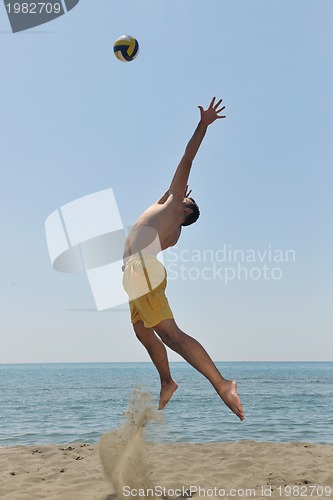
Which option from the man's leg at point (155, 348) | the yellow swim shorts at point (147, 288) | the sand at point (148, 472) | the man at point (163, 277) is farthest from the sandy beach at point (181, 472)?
the yellow swim shorts at point (147, 288)

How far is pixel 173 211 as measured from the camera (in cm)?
537

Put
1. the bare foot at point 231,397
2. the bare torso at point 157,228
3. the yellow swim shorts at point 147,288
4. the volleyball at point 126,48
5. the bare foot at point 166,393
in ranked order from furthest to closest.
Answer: the volleyball at point 126,48
the bare foot at point 166,393
the bare torso at point 157,228
the yellow swim shorts at point 147,288
the bare foot at point 231,397

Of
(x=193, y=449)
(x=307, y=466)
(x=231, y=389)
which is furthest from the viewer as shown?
(x=193, y=449)

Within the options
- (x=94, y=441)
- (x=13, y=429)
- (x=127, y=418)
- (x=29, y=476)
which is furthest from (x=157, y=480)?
(x=13, y=429)

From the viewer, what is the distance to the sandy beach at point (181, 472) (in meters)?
6.48

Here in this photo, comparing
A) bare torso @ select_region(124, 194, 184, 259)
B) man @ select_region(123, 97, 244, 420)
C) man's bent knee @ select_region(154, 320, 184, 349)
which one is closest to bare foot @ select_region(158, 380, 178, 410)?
man @ select_region(123, 97, 244, 420)

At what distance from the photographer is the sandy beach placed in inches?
255

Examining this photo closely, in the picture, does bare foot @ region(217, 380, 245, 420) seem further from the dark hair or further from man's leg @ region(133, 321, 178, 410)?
the dark hair

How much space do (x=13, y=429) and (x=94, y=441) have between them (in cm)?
401

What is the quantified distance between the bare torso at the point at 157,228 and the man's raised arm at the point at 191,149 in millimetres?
137

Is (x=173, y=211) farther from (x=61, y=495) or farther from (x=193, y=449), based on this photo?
(x=193, y=449)

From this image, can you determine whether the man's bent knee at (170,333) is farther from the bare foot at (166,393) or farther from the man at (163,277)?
the bare foot at (166,393)

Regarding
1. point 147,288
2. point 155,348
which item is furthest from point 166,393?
point 147,288

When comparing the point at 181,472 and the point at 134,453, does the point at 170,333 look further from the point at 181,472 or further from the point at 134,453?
Answer: the point at 181,472
